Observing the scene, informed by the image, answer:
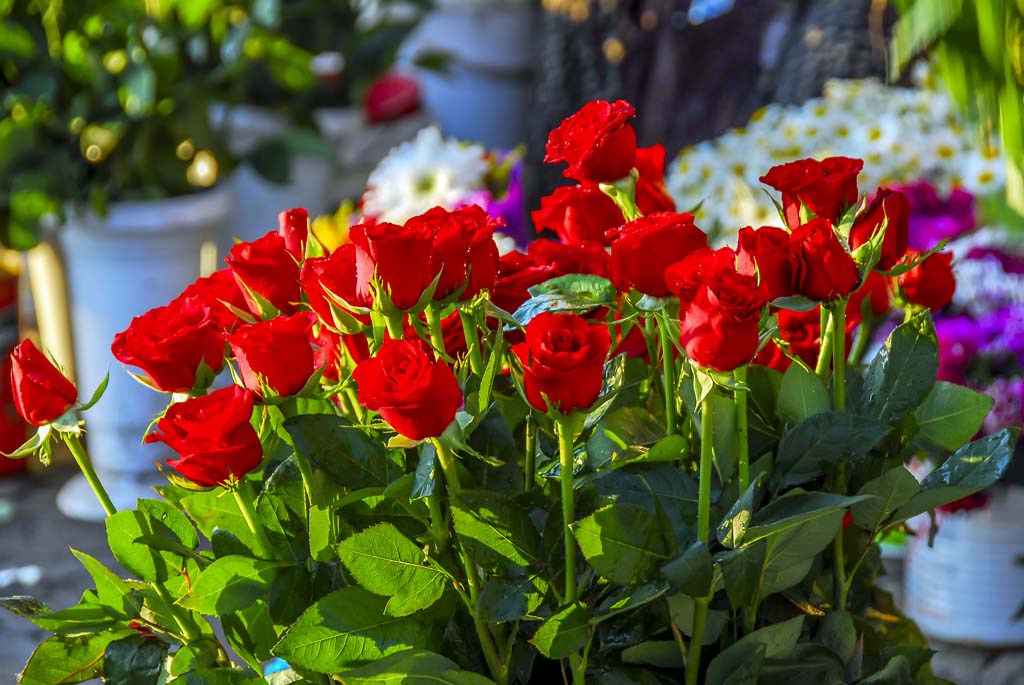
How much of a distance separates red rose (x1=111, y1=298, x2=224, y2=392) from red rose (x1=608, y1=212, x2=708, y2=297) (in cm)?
18

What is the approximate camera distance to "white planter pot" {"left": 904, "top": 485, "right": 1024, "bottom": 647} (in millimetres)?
1272

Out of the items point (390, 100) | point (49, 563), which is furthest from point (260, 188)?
point (49, 563)

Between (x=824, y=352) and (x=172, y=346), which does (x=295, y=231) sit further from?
(x=824, y=352)

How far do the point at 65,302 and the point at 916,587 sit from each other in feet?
5.16

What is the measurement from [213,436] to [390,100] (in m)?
2.65

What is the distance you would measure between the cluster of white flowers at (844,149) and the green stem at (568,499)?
957 millimetres

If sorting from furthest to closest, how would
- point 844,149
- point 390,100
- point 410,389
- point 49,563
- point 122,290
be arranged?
1. point 390,100
2. point 122,290
3. point 49,563
4. point 844,149
5. point 410,389

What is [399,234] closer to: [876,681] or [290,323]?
[290,323]

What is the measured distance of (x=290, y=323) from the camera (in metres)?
0.51

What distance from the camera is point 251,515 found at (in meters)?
0.55

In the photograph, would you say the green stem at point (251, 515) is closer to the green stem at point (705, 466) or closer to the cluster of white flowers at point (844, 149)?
the green stem at point (705, 466)

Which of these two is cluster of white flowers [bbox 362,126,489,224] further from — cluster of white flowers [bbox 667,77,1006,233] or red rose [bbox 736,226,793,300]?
red rose [bbox 736,226,793,300]

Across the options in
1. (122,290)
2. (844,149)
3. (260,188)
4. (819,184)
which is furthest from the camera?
(260,188)

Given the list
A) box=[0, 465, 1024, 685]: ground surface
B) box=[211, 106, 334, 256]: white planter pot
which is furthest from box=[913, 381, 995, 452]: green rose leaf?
box=[211, 106, 334, 256]: white planter pot
